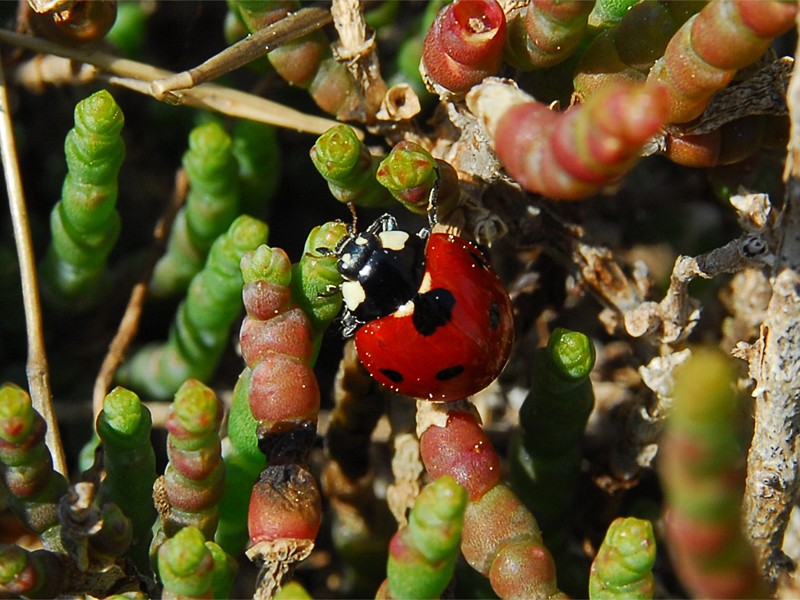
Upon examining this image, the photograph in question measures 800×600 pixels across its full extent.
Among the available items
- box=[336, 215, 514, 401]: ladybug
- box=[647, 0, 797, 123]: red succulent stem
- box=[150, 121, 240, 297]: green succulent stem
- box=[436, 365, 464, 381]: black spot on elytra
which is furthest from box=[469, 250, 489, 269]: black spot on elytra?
box=[150, 121, 240, 297]: green succulent stem

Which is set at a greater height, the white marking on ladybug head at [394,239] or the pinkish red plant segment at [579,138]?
the pinkish red plant segment at [579,138]

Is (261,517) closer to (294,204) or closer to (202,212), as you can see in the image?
(202,212)

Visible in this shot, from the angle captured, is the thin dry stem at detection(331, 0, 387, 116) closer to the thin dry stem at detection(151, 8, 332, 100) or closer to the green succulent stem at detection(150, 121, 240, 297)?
the thin dry stem at detection(151, 8, 332, 100)

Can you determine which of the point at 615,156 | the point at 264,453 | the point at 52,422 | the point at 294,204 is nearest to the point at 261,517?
the point at 264,453

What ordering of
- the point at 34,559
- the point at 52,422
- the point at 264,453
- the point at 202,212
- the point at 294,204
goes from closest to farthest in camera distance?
1. the point at 34,559
2. the point at 264,453
3. the point at 52,422
4. the point at 202,212
5. the point at 294,204

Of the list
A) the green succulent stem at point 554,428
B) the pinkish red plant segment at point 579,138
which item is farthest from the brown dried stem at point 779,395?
the pinkish red plant segment at point 579,138

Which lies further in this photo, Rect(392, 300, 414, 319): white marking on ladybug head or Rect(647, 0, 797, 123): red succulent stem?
Rect(392, 300, 414, 319): white marking on ladybug head

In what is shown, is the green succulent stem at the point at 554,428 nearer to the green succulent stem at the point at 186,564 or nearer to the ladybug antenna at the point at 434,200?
the ladybug antenna at the point at 434,200
